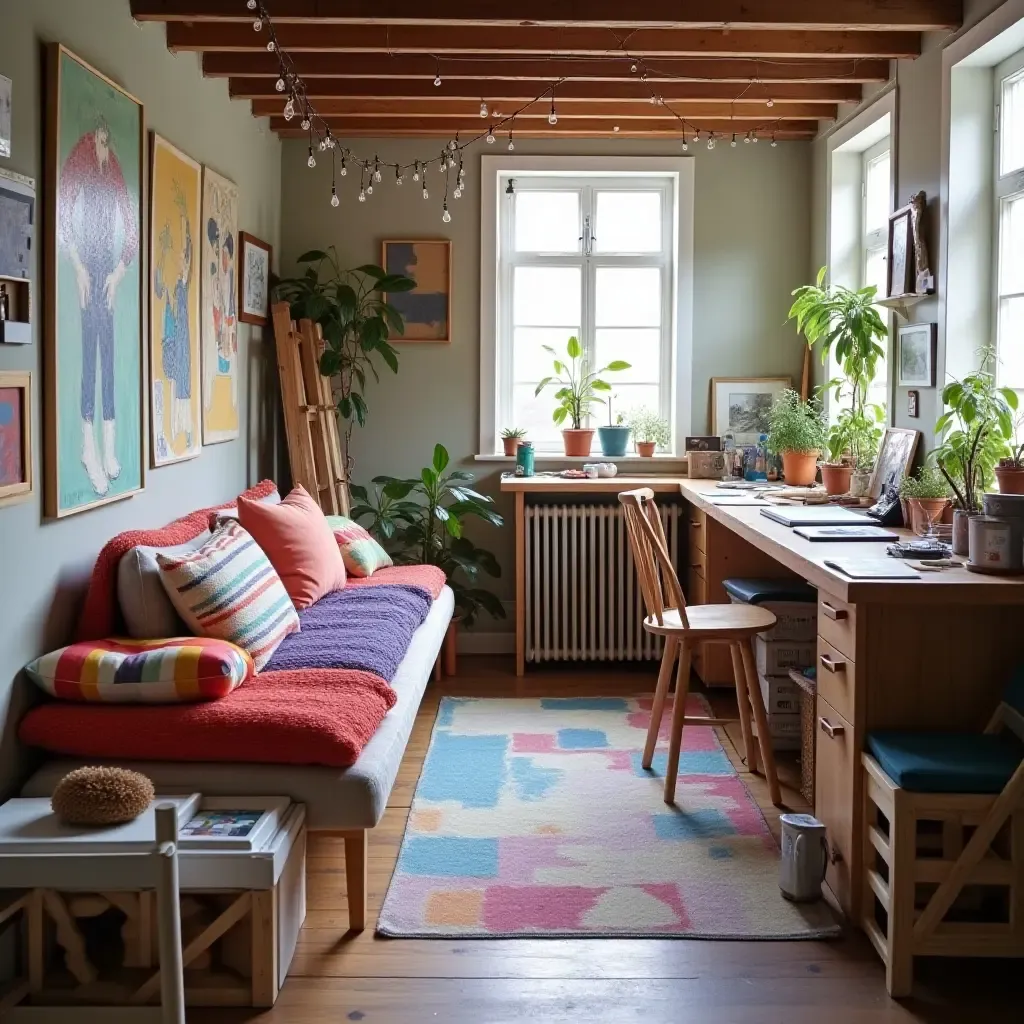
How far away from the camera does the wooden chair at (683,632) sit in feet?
11.9

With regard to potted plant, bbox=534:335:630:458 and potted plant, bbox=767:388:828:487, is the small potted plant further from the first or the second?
potted plant, bbox=767:388:828:487

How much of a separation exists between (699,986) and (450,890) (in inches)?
29.0

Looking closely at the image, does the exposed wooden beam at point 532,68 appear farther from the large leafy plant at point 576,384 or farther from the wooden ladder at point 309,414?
the large leafy plant at point 576,384

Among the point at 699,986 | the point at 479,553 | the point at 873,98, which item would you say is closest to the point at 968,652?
the point at 699,986

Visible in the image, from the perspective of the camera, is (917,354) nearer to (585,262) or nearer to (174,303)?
(585,262)

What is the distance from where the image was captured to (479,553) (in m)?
5.46

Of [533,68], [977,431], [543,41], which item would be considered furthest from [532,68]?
[977,431]

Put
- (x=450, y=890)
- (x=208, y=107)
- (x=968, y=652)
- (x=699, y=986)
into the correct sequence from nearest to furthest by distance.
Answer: (x=699, y=986) < (x=968, y=652) < (x=450, y=890) < (x=208, y=107)

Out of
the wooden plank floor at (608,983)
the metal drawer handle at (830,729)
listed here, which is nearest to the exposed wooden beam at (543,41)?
the metal drawer handle at (830,729)

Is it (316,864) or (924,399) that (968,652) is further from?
(316,864)

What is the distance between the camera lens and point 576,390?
5.69 metres

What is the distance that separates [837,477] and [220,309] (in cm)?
242

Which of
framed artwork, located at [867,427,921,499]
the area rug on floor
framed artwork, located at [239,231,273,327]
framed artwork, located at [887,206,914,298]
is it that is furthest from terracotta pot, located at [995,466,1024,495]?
framed artwork, located at [239,231,273,327]

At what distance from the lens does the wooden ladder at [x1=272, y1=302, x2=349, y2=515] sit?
489 centimetres
